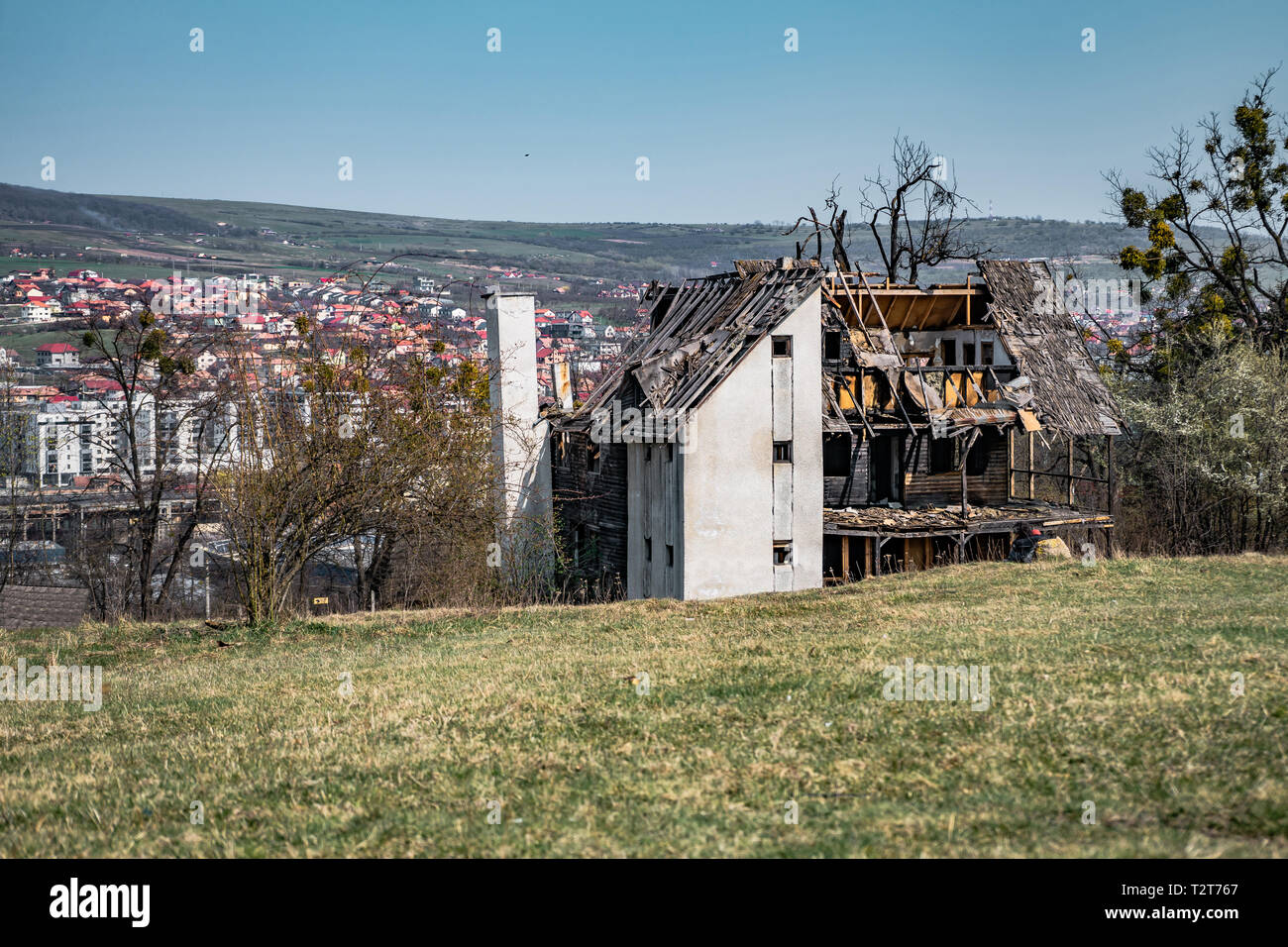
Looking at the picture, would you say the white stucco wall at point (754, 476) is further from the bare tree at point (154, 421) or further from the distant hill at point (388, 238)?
the distant hill at point (388, 238)

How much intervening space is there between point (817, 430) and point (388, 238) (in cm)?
10139

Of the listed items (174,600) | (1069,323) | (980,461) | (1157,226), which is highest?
(1157,226)

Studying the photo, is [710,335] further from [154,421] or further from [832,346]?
[154,421]

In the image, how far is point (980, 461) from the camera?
31.3 m

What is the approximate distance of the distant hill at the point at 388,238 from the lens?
3354 inches

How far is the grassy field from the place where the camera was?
6.78m

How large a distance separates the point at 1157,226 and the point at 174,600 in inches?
1275

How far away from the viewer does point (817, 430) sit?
25.8 metres

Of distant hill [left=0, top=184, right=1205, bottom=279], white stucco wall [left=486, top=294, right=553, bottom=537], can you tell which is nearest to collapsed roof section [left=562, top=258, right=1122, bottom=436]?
white stucco wall [left=486, top=294, right=553, bottom=537]

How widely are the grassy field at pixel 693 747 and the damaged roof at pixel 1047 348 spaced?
1541cm

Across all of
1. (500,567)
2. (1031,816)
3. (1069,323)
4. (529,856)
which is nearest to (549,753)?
(529,856)

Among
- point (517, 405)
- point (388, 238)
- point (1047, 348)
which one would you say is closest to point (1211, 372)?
point (1047, 348)
